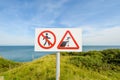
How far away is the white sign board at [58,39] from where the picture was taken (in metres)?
2.91

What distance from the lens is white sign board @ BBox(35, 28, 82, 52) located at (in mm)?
2908

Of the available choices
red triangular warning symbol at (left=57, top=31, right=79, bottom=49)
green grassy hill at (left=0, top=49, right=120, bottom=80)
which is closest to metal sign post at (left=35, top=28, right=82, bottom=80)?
red triangular warning symbol at (left=57, top=31, right=79, bottom=49)

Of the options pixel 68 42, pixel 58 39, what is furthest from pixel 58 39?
pixel 68 42

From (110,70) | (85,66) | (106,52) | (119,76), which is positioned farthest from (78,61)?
(106,52)

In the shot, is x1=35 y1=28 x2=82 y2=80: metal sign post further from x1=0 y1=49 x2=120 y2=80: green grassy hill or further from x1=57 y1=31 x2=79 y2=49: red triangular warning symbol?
x1=0 y1=49 x2=120 y2=80: green grassy hill

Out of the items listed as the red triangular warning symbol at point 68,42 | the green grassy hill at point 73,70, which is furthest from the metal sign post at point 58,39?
the green grassy hill at point 73,70

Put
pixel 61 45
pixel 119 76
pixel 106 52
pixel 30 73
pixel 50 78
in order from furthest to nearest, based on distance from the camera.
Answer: pixel 106 52
pixel 119 76
pixel 30 73
pixel 50 78
pixel 61 45

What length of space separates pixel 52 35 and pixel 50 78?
3505mm

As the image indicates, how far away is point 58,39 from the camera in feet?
9.66

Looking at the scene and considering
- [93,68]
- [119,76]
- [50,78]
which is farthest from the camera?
[93,68]

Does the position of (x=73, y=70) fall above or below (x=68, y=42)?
below

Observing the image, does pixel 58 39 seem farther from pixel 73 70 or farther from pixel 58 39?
pixel 73 70

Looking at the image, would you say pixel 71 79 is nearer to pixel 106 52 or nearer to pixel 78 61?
pixel 78 61

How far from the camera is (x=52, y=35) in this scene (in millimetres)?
2947
